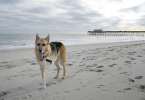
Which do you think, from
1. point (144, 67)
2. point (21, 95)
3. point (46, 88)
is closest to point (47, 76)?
point (46, 88)

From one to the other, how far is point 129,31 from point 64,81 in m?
87.6

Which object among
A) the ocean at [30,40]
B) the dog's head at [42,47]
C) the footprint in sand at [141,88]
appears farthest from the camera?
the ocean at [30,40]

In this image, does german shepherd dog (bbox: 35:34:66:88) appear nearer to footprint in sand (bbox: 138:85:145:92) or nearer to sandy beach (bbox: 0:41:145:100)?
sandy beach (bbox: 0:41:145:100)

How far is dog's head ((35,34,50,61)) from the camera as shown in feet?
16.7

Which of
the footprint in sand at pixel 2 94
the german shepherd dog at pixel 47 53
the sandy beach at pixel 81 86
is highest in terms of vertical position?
the german shepherd dog at pixel 47 53

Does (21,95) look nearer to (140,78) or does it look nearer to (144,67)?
(140,78)

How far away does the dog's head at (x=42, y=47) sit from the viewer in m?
5.09

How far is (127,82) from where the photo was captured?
5059 mm

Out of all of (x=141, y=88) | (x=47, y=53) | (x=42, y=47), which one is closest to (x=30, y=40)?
(x=47, y=53)

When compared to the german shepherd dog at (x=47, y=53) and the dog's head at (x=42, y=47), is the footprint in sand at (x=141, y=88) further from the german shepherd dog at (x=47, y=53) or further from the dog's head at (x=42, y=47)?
the dog's head at (x=42, y=47)

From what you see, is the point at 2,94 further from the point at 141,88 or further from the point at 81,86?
the point at 141,88

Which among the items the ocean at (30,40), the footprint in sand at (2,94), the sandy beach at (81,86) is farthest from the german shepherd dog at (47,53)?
the ocean at (30,40)

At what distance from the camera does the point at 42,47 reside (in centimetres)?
510

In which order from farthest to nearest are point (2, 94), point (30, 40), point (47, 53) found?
point (30, 40)
point (47, 53)
point (2, 94)
